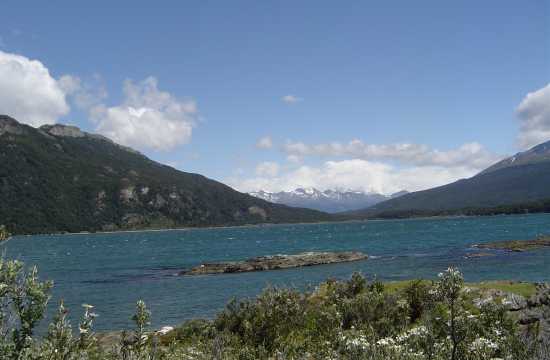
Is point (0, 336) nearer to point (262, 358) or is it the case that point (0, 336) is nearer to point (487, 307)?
point (262, 358)

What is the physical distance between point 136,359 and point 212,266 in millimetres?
68132

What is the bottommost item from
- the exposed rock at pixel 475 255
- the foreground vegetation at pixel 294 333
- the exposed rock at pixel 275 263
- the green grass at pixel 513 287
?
the exposed rock at pixel 475 255

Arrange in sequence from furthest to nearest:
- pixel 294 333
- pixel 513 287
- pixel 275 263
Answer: pixel 275 263 < pixel 513 287 < pixel 294 333

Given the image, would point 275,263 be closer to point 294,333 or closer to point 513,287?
point 513,287

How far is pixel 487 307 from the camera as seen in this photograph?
1123 cm

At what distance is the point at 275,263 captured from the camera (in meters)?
74.9

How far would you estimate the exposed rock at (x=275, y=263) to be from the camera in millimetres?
72250

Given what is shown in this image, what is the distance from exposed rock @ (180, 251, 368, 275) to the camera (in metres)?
72.2

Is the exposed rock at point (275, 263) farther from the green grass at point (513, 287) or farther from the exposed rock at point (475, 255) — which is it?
the green grass at point (513, 287)

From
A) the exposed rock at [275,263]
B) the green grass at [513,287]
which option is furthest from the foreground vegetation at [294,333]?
the exposed rock at [275,263]

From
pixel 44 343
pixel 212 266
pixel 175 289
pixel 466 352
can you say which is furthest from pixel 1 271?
pixel 212 266

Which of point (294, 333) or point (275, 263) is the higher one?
point (294, 333)

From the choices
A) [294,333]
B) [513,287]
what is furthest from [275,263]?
[294,333]

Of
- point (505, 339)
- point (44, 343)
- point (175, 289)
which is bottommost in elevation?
point (175, 289)
